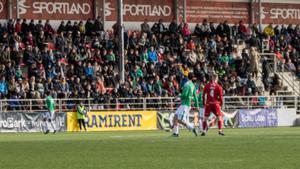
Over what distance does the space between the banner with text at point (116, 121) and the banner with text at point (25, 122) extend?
1.50ft

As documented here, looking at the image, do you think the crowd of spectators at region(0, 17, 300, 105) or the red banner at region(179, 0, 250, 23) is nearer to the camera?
the crowd of spectators at region(0, 17, 300, 105)

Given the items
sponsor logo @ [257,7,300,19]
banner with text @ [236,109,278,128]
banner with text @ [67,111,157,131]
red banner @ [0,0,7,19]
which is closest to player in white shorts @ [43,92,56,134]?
banner with text @ [67,111,157,131]

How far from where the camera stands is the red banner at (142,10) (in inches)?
2126

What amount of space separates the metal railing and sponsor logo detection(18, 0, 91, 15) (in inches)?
330

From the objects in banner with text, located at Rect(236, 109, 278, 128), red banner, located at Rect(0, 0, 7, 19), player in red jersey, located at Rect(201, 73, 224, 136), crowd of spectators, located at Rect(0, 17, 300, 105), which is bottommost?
banner with text, located at Rect(236, 109, 278, 128)

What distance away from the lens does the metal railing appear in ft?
142

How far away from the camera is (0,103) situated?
4200 centimetres

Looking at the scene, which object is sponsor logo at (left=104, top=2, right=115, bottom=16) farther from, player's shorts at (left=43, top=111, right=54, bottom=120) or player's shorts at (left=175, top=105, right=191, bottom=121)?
player's shorts at (left=175, top=105, right=191, bottom=121)

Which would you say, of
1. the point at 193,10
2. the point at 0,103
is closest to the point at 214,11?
the point at 193,10

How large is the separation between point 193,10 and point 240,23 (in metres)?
3.16

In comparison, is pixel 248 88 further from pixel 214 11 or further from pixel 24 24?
pixel 24 24

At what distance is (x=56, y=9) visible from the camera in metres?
52.0

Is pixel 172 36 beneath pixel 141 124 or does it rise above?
above

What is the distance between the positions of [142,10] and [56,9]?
5.86m
